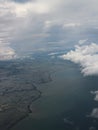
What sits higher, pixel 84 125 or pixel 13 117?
pixel 13 117

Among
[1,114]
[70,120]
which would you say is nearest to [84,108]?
[70,120]

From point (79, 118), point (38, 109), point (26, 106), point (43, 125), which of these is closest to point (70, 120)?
point (79, 118)

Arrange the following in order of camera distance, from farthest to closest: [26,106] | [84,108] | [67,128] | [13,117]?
1. [26,106]
2. [84,108]
3. [13,117]
4. [67,128]

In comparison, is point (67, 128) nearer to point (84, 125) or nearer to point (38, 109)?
point (84, 125)

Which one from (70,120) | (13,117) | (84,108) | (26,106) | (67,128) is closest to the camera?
(67,128)

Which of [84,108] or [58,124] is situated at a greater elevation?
[84,108]

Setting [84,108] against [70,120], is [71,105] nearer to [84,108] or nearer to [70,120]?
[84,108]

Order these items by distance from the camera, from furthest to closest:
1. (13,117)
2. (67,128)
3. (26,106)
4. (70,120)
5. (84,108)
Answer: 1. (26,106)
2. (84,108)
3. (13,117)
4. (70,120)
5. (67,128)

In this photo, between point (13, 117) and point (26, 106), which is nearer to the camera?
point (13, 117)

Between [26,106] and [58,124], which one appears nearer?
[58,124]
